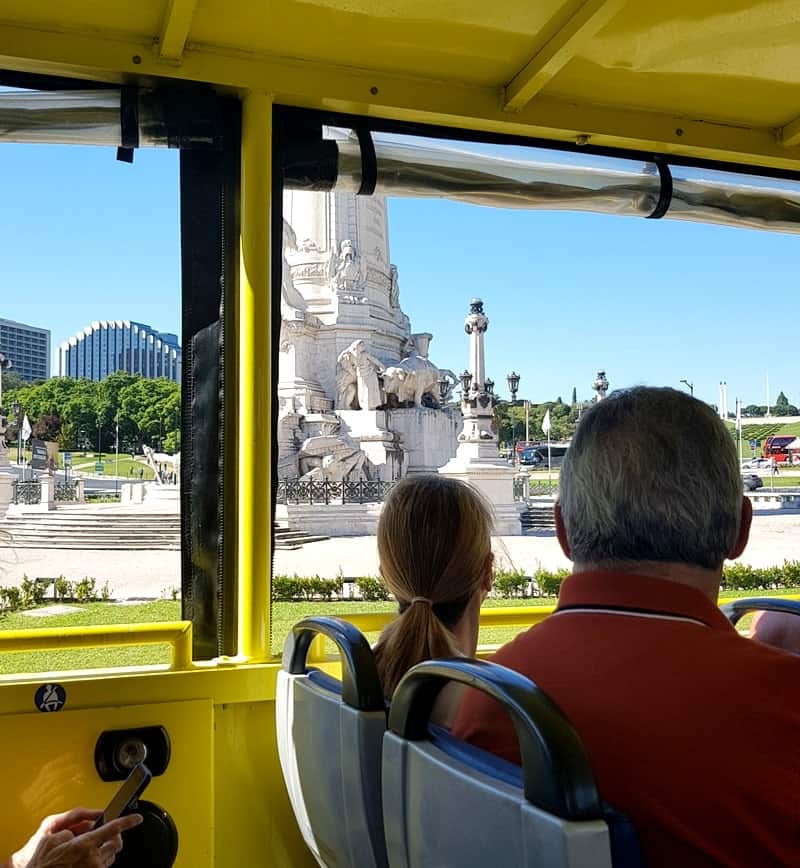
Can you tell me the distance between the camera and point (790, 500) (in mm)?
6184

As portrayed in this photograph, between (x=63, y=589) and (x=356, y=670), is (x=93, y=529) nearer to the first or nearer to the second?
(x=63, y=589)

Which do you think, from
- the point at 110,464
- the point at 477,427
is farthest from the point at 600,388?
the point at 477,427

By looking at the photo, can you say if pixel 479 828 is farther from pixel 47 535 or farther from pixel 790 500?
pixel 790 500

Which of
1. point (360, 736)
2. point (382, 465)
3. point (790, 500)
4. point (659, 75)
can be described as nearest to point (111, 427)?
point (360, 736)

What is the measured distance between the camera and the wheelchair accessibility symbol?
6.23ft

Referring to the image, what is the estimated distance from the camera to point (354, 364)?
1828 cm

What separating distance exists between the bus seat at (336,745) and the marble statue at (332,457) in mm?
13270

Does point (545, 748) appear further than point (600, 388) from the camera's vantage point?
No

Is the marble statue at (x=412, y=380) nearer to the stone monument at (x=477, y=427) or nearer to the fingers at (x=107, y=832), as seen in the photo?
the stone monument at (x=477, y=427)

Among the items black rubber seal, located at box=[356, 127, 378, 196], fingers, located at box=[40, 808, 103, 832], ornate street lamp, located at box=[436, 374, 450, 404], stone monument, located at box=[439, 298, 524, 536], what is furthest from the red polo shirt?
ornate street lamp, located at box=[436, 374, 450, 404]

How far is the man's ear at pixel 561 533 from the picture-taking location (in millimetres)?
1109

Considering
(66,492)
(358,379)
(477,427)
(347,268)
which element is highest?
(347,268)

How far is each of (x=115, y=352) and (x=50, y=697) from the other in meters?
1.02

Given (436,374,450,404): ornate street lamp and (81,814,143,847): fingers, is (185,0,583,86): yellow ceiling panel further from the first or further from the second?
(436,374,450,404): ornate street lamp
